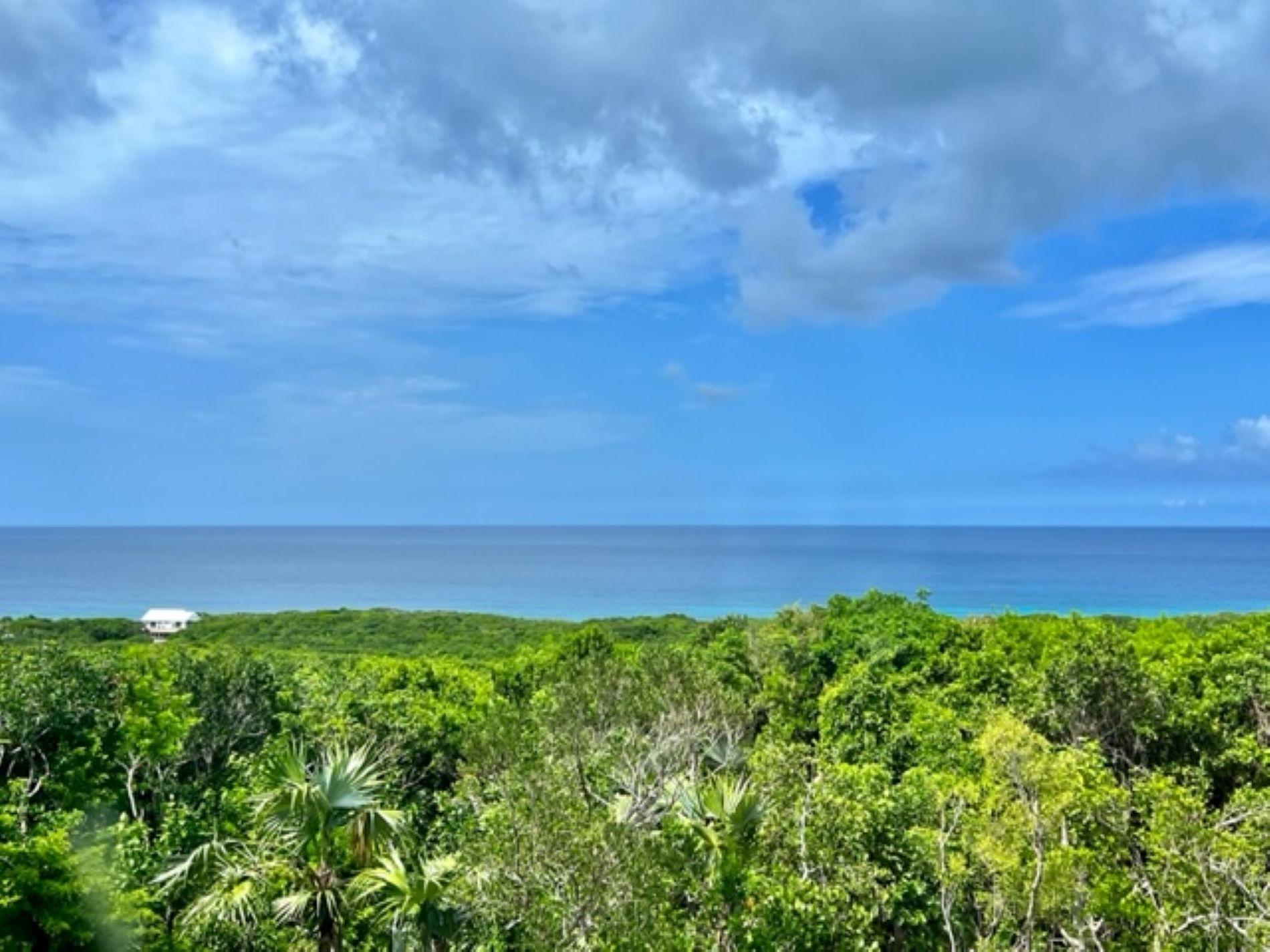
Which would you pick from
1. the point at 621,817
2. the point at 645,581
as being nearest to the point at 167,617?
the point at 621,817

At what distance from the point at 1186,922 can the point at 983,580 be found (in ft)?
347

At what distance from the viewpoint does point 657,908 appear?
919 centimetres

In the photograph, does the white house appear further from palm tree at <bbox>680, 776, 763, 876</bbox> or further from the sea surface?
palm tree at <bbox>680, 776, 763, 876</bbox>

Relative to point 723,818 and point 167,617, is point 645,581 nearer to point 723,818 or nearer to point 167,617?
point 167,617

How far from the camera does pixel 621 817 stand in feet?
39.1

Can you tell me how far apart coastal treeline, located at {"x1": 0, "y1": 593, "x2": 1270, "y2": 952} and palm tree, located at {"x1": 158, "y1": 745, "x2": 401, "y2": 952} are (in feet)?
0.14

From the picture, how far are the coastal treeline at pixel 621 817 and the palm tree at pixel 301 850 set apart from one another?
1.6 inches

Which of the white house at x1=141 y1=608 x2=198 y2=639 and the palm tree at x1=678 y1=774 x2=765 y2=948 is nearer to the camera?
the palm tree at x1=678 y1=774 x2=765 y2=948

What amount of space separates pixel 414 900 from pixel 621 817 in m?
2.67

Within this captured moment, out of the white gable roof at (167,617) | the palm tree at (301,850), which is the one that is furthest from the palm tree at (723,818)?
the white gable roof at (167,617)

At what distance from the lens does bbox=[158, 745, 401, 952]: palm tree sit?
1088 centimetres

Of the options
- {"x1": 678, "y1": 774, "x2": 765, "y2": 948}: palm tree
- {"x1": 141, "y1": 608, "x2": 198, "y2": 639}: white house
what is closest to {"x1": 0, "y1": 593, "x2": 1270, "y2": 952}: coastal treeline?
{"x1": 678, "y1": 774, "x2": 765, "y2": 948}: palm tree

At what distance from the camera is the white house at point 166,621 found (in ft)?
183

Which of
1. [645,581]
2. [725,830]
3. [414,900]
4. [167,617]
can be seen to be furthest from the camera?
[645,581]
